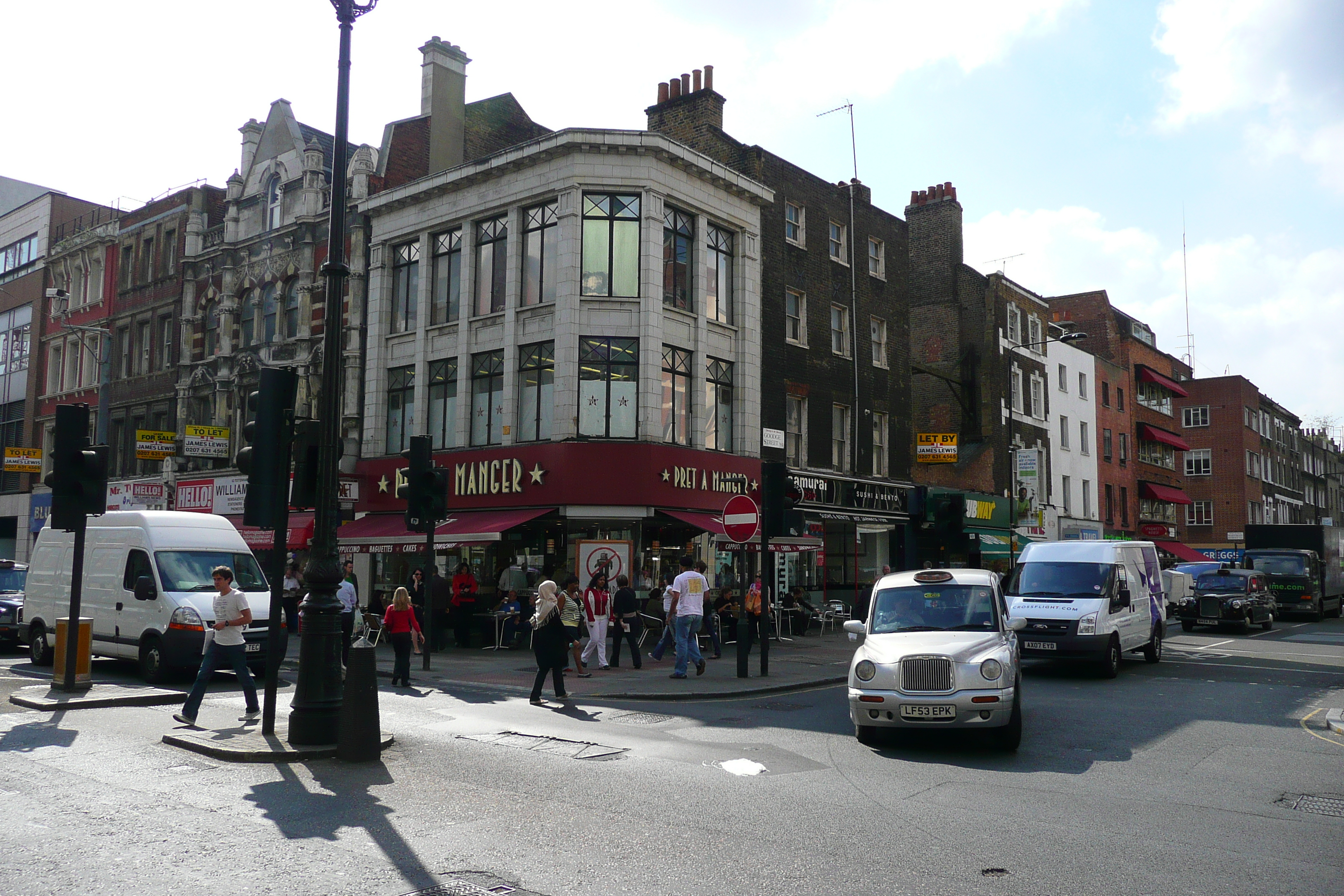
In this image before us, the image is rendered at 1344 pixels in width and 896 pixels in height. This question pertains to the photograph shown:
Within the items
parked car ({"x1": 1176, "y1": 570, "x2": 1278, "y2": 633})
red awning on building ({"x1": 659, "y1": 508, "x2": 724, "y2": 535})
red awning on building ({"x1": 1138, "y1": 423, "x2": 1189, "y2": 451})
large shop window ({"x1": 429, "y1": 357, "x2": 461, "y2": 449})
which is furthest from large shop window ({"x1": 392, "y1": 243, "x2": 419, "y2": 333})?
red awning on building ({"x1": 1138, "y1": 423, "x2": 1189, "y2": 451})

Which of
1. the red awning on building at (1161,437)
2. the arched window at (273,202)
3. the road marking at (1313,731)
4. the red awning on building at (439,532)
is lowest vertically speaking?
the road marking at (1313,731)

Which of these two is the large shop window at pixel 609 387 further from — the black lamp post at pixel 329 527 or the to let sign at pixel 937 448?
the to let sign at pixel 937 448

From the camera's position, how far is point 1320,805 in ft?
26.2

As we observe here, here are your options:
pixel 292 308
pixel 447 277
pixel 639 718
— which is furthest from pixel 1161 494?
pixel 639 718

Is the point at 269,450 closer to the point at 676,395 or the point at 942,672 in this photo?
the point at 942,672

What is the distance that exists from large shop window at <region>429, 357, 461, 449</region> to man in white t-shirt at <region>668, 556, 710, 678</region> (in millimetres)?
12107

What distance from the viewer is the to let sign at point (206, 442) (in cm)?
3225

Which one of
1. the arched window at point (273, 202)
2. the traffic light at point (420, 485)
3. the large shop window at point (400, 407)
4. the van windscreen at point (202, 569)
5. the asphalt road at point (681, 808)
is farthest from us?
the arched window at point (273, 202)

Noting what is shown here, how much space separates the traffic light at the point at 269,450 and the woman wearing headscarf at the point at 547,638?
160 inches

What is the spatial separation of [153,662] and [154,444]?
2005 cm

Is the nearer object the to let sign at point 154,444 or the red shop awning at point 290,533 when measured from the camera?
the red shop awning at point 290,533

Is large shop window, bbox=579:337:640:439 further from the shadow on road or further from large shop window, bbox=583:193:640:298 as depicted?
the shadow on road

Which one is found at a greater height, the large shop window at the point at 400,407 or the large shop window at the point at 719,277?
the large shop window at the point at 719,277

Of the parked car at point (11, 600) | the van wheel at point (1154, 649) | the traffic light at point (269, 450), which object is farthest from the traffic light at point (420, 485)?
the van wheel at point (1154, 649)
